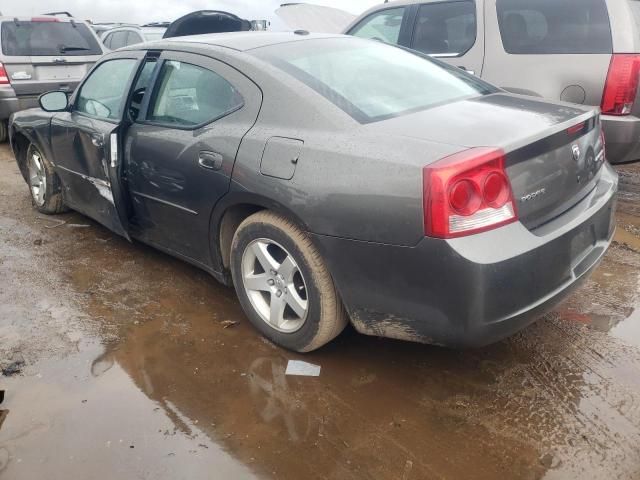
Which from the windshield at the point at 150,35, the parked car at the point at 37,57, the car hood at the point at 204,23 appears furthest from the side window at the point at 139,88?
the windshield at the point at 150,35

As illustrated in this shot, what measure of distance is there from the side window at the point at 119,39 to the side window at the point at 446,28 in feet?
26.4

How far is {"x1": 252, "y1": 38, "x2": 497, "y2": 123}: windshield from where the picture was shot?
8.86ft

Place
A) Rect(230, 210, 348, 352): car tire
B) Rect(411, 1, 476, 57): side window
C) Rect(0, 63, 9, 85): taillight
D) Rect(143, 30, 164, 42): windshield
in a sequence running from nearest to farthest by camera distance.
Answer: Rect(230, 210, 348, 352): car tire, Rect(411, 1, 476, 57): side window, Rect(0, 63, 9, 85): taillight, Rect(143, 30, 164, 42): windshield

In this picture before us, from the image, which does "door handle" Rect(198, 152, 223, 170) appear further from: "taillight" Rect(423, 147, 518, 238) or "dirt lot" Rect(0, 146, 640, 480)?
"taillight" Rect(423, 147, 518, 238)

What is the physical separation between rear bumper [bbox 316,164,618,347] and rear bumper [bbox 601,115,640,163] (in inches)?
82.4

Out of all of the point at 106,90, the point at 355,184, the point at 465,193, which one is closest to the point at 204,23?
the point at 106,90

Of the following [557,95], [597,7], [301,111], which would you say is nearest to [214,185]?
[301,111]

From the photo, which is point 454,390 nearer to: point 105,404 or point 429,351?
point 429,351

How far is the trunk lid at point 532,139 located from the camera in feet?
7.36

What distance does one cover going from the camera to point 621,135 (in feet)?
14.1

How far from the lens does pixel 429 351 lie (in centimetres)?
289

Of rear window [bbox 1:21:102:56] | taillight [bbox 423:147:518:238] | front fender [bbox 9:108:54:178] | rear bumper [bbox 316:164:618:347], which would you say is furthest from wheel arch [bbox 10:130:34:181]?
taillight [bbox 423:147:518:238]

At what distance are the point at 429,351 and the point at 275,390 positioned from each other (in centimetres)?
82

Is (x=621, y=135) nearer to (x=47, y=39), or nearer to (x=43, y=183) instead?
(x=43, y=183)
